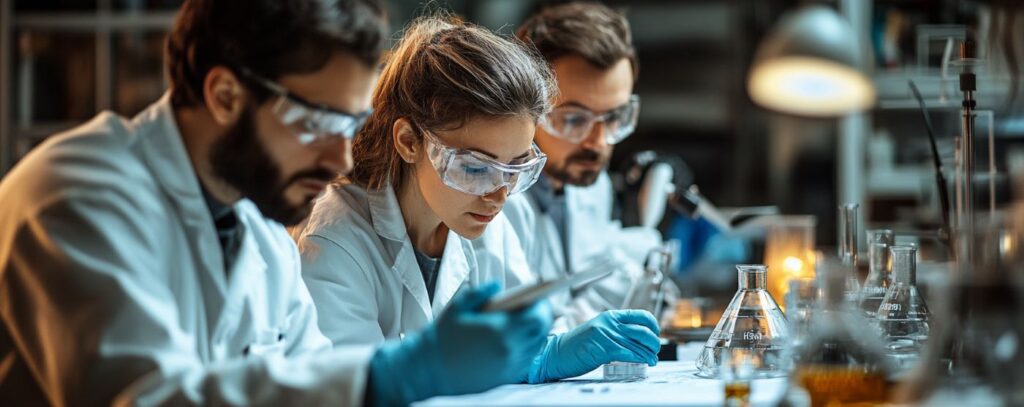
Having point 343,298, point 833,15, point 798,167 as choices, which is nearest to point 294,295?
point 343,298

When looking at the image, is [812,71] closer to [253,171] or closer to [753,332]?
[753,332]

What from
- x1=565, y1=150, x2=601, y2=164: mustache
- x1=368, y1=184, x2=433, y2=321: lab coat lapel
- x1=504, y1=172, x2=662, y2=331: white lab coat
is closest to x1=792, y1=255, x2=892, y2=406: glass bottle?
x1=368, y1=184, x2=433, y2=321: lab coat lapel

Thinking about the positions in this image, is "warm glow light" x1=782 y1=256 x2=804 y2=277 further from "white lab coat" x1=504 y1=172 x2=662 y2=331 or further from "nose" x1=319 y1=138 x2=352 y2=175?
"nose" x1=319 y1=138 x2=352 y2=175

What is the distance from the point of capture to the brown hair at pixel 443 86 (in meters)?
2.31

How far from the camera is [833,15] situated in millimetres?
5172

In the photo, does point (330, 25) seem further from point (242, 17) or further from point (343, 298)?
point (343, 298)

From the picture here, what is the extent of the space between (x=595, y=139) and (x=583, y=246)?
1.73ft

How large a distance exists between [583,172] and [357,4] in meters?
1.52

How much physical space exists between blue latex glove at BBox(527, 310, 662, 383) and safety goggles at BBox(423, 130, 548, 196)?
32 centimetres

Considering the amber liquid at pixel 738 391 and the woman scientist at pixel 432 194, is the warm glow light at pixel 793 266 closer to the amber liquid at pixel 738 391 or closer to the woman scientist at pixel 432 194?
the woman scientist at pixel 432 194

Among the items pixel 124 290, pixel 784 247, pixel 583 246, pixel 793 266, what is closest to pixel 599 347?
pixel 124 290

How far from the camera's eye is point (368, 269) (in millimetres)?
2416

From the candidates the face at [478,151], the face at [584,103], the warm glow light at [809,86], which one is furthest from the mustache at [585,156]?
the warm glow light at [809,86]

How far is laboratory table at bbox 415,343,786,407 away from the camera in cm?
182
